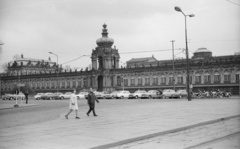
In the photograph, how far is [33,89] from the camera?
111 metres

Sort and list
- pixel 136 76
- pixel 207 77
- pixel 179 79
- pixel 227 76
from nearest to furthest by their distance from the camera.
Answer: pixel 227 76 < pixel 207 77 < pixel 179 79 < pixel 136 76

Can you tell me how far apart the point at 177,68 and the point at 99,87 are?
2436cm

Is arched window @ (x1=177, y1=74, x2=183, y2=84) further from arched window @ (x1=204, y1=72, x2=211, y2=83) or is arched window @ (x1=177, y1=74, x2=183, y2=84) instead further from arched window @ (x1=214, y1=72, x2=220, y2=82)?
arched window @ (x1=214, y1=72, x2=220, y2=82)

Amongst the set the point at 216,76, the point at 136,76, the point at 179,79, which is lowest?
the point at 179,79

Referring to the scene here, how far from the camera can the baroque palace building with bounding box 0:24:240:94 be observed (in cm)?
7331

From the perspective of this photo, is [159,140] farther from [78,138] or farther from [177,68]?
[177,68]

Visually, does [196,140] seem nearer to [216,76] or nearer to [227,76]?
[227,76]

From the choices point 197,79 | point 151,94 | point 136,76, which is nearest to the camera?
point 151,94

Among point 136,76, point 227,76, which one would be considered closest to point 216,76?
point 227,76

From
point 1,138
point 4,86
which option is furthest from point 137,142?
point 4,86

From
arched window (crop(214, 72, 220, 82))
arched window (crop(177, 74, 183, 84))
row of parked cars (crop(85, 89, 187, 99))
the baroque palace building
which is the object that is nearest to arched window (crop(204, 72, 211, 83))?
the baroque palace building

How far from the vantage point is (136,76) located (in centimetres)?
8781

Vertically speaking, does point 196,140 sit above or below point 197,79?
below

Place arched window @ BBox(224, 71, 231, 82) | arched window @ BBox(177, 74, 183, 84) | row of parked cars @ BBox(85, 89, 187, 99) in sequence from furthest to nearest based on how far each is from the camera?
arched window @ BBox(177, 74, 183, 84) < arched window @ BBox(224, 71, 231, 82) < row of parked cars @ BBox(85, 89, 187, 99)
